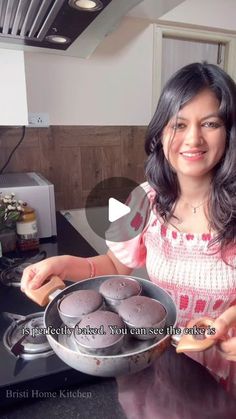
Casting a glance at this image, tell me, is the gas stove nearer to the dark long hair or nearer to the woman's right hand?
the woman's right hand

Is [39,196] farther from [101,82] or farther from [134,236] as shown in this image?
[101,82]

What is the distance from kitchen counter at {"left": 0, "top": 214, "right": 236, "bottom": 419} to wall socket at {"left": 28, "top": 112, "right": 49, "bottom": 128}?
3.93ft

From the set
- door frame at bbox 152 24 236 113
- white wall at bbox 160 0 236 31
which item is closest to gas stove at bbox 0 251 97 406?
door frame at bbox 152 24 236 113

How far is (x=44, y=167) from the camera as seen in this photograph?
145 centimetres

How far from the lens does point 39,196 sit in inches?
44.4

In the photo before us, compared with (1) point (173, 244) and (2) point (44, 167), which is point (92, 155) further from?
(1) point (173, 244)

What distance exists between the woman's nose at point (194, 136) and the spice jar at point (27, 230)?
0.68 meters

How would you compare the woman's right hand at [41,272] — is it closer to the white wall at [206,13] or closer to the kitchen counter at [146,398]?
the kitchen counter at [146,398]

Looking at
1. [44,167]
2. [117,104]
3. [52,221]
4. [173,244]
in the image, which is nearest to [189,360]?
[173,244]

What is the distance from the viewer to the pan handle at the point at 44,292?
45cm

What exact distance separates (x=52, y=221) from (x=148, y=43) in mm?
1082

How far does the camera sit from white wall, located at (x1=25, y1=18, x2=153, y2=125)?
136 cm

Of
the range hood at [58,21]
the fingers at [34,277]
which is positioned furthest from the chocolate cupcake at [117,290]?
the range hood at [58,21]

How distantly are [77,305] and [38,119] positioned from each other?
1.18 metres
